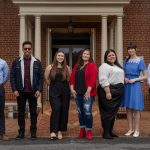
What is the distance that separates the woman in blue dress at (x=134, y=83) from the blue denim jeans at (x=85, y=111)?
804 mm

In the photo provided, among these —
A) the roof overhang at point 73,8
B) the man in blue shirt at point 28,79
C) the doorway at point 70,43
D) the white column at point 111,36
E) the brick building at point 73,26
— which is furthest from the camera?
the doorway at point 70,43

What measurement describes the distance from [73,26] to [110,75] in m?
7.00

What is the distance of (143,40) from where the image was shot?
47.6ft

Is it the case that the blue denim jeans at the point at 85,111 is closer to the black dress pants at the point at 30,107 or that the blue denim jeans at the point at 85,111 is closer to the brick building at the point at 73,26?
the black dress pants at the point at 30,107

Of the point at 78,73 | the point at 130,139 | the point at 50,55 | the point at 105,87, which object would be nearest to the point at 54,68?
the point at 78,73

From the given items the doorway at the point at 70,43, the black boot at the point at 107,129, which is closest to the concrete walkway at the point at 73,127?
the black boot at the point at 107,129

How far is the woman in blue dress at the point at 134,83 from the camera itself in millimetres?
8570

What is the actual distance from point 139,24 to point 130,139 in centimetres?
689

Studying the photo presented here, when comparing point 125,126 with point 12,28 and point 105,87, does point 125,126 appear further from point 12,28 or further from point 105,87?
point 12,28

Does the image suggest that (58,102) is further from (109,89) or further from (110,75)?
(110,75)

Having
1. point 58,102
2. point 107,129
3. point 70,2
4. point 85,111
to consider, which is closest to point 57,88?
point 58,102

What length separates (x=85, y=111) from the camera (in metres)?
8.36

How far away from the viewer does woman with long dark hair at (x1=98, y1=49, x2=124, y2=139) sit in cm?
838

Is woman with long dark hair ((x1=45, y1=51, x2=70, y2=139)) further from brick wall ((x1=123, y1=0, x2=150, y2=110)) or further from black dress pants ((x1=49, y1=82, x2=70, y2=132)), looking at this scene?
brick wall ((x1=123, y1=0, x2=150, y2=110))
